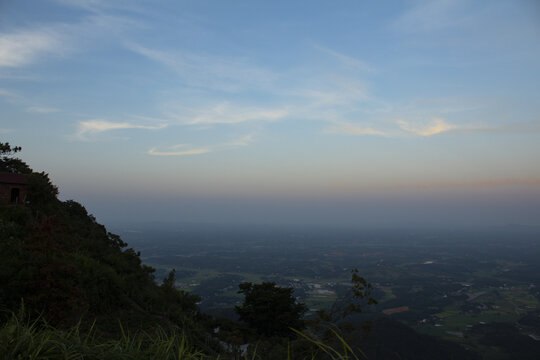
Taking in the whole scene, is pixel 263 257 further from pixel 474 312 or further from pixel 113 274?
pixel 113 274

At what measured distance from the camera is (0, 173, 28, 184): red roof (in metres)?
14.0

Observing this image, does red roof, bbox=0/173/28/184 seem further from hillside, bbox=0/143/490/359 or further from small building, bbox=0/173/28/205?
hillside, bbox=0/143/490/359

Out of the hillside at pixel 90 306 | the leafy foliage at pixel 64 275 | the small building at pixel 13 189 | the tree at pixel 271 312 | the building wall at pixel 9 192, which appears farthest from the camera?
the tree at pixel 271 312

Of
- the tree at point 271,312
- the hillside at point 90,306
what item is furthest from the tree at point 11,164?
the tree at point 271,312

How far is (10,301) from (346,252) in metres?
130

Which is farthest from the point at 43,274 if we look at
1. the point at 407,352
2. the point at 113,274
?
the point at 407,352

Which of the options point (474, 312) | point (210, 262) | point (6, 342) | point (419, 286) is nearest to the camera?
point (6, 342)

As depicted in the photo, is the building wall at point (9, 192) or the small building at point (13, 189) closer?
the building wall at point (9, 192)

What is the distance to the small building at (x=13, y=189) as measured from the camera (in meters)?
13.9

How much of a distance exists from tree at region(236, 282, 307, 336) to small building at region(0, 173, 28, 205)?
39.2 ft

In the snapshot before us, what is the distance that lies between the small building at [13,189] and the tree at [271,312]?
11.9 meters

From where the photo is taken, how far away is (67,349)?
2797 millimetres

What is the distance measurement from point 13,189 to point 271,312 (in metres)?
13.6

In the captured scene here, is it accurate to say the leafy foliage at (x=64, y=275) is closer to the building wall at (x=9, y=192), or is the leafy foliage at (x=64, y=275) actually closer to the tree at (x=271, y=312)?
the building wall at (x=9, y=192)
